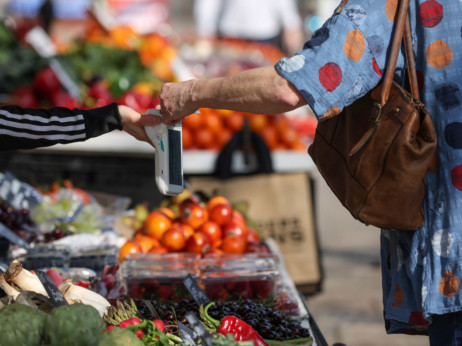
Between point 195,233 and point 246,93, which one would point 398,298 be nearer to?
point 246,93

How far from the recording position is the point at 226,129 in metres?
4.79

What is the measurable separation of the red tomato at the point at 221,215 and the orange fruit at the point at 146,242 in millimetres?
379

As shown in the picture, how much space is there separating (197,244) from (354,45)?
1695 mm

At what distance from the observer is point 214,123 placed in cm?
469

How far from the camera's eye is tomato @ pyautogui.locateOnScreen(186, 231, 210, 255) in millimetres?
3086

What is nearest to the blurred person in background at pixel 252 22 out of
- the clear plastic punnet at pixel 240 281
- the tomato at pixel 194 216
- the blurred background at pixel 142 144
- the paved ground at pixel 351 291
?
the blurred background at pixel 142 144

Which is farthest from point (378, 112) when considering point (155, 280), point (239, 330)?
point (155, 280)

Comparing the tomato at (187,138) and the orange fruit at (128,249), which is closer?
the orange fruit at (128,249)

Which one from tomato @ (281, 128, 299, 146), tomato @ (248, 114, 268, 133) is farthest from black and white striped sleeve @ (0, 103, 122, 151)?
tomato @ (281, 128, 299, 146)

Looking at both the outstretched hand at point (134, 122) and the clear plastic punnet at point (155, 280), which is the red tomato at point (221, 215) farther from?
the outstretched hand at point (134, 122)

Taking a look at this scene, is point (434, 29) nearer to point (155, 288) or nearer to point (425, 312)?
point (425, 312)

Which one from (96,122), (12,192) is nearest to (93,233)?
(12,192)

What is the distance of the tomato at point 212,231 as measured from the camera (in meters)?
3.27

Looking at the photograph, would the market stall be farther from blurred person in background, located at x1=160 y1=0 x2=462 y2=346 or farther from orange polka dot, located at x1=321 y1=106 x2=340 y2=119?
orange polka dot, located at x1=321 y1=106 x2=340 y2=119
